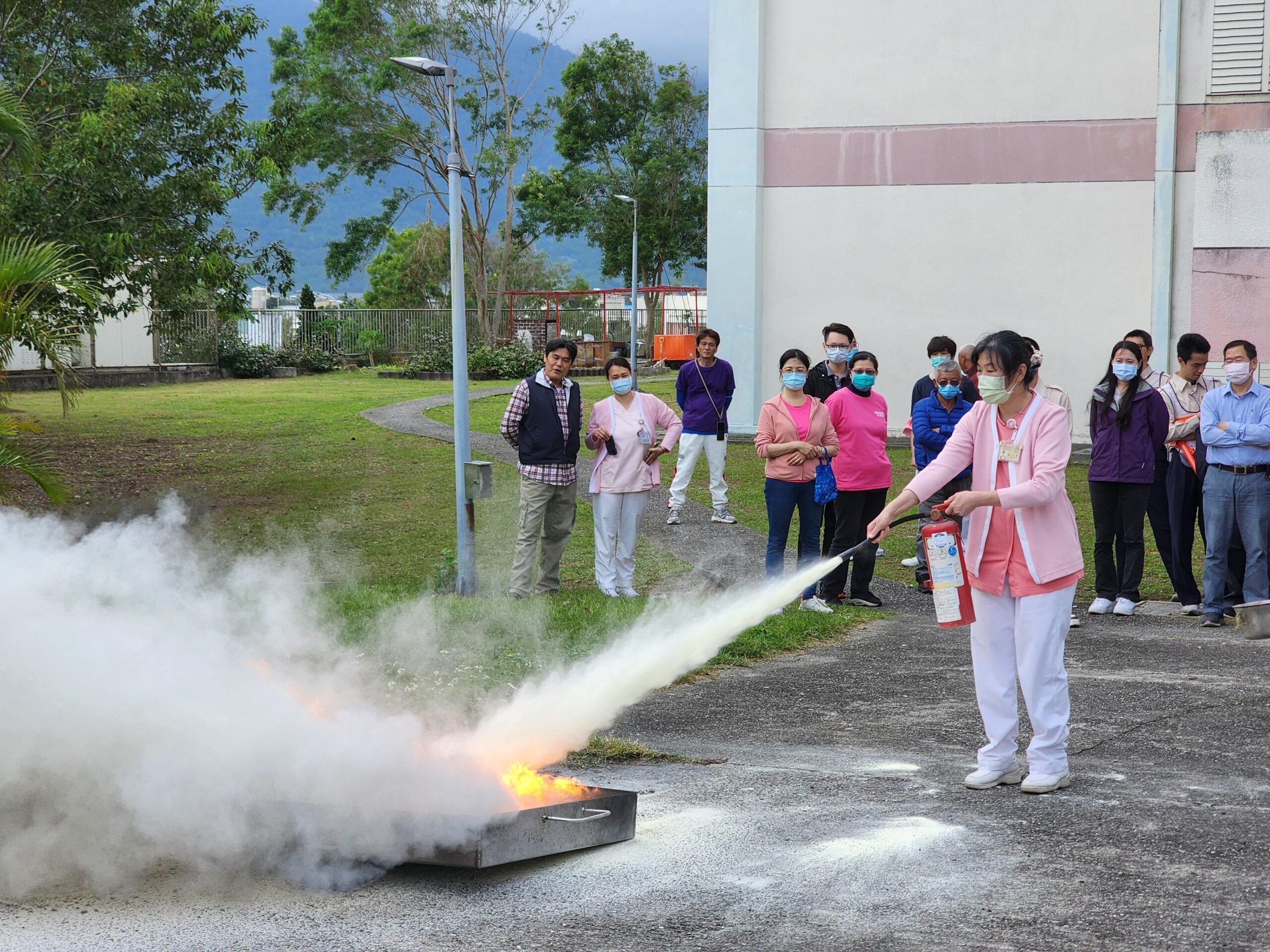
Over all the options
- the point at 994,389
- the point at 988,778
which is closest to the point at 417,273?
the point at 994,389

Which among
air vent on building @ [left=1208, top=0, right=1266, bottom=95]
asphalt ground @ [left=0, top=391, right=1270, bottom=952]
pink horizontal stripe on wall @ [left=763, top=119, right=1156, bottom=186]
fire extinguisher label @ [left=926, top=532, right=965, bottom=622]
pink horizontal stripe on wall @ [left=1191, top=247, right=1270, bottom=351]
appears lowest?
asphalt ground @ [left=0, top=391, right=1270, bottom=952]

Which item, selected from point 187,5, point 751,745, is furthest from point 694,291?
point 751,745

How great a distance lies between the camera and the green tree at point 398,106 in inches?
1750

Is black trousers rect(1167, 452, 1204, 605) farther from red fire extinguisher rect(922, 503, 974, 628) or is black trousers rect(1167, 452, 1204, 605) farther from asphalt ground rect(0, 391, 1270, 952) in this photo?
red fire extinguisher rect(922, 503, 974, 628)

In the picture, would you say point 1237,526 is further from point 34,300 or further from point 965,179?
point 965,179

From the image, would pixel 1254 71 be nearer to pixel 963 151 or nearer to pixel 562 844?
pixel 963 151

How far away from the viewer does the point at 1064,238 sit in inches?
762

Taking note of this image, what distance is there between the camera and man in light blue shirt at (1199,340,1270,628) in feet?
29.3

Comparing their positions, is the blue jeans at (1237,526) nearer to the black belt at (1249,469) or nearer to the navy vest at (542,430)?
the black belt at (1249,469)

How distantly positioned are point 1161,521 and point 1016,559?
17.3 ft

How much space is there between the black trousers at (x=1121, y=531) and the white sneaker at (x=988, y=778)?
176 inches

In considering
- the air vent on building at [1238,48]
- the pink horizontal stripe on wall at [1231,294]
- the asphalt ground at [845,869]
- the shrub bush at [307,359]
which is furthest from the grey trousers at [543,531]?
the shrub bush at [307,359]

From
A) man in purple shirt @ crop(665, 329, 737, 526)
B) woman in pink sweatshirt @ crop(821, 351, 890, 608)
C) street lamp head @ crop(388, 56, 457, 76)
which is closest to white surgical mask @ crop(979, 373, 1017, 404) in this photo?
woman in pink sweatshirt @ crop(821, 351, 890, 608)

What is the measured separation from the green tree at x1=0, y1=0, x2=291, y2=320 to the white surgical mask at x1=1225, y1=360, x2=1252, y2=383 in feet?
41.6
